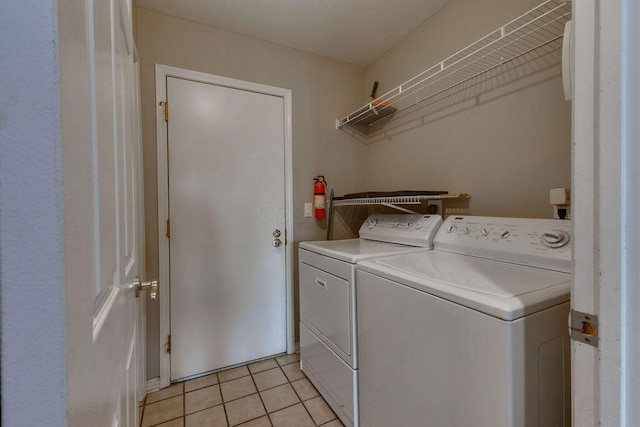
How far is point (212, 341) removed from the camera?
2.00 meters

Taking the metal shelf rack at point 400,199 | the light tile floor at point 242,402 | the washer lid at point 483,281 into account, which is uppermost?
the metal shelf rack at point 400,199

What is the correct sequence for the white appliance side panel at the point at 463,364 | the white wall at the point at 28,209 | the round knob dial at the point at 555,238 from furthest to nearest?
the round knob dial at the point at 555,238, the white appliance side panel at the point at 463,364, the white wall at the point at 28,209

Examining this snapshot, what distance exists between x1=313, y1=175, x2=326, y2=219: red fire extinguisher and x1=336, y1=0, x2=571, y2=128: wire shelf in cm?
58

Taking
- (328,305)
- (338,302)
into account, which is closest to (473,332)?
(338,302)

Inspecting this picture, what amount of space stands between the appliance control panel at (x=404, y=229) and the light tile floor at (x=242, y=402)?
3.67 feet

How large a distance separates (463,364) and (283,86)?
7.14ft

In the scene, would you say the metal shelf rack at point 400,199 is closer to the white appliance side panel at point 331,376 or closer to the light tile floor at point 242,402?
the white appliance side panel at point 331,376

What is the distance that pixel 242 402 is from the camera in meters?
1.70

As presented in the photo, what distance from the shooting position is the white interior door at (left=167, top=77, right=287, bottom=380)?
1.90m

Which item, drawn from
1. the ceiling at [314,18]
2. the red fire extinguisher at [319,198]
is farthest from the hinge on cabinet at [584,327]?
the ceiling at [314,18]

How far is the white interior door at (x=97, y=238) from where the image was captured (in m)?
0.30
